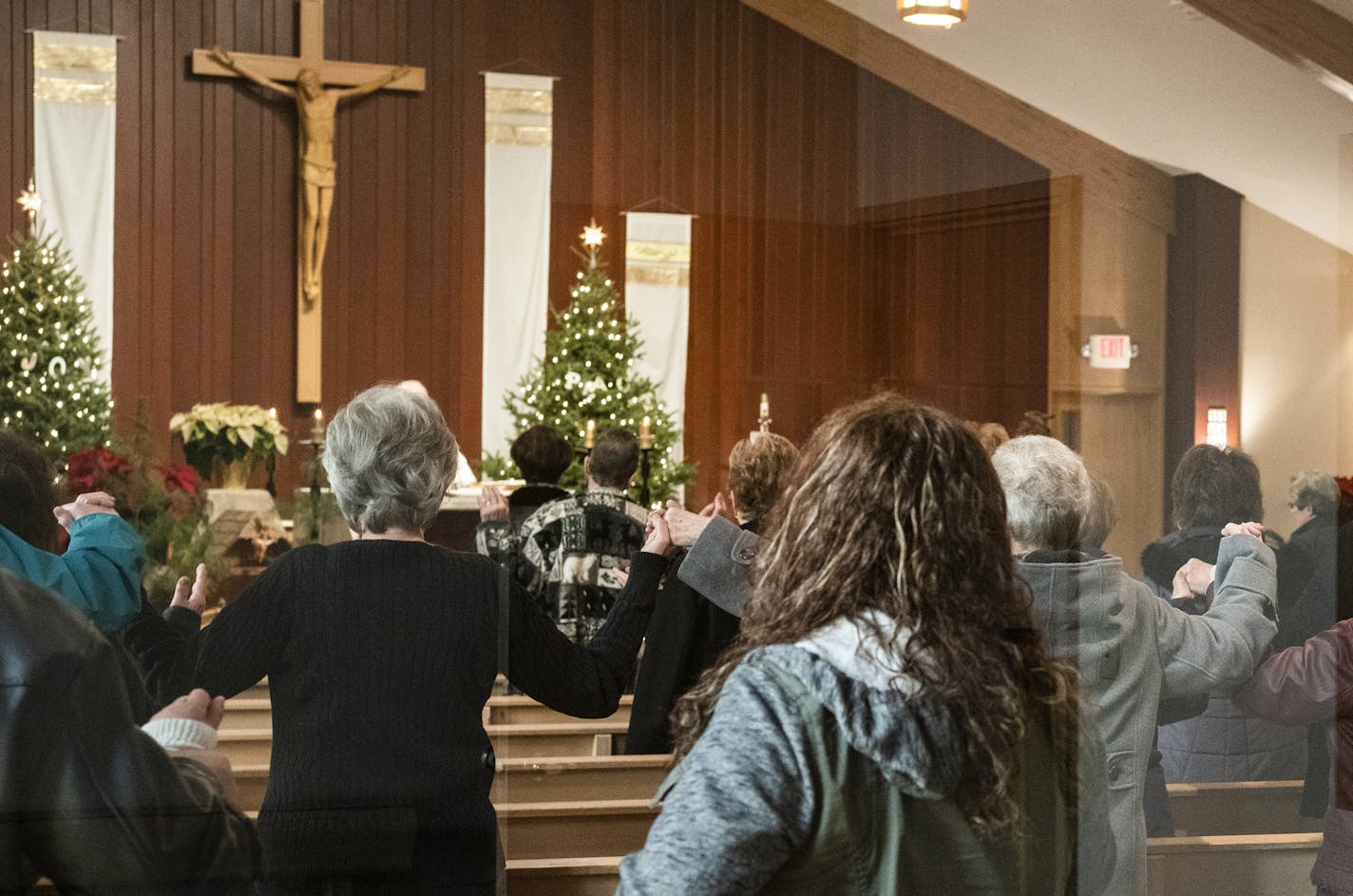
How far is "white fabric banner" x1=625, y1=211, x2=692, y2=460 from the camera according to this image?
33.9 feet

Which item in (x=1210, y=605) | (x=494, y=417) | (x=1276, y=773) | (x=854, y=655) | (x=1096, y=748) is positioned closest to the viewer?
(x=854, y=655)

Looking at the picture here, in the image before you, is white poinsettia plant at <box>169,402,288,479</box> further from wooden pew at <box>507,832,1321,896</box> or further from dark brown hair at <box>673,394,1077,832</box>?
dark brown hair at <box>673,394,1077,832</box>

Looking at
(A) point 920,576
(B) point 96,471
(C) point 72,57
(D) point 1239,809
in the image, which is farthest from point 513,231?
(A) point 920,576

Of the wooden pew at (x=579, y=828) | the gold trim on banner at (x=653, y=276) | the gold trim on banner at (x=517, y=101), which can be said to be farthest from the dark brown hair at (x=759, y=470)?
the gold trim on banner at (x=517, y=101)

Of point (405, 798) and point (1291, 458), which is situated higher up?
point (1291, 458)

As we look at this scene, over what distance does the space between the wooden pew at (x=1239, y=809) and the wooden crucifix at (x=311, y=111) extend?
752cm

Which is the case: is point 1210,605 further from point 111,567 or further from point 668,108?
point 668,108

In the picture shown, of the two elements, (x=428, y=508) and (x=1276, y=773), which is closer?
(x=428, y=508)

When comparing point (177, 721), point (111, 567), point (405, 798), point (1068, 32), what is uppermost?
point (1068, 32)

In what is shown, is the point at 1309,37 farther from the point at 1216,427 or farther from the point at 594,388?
the point at 594,388

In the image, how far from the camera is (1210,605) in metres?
2.97

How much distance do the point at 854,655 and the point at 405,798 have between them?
1027 millimetres

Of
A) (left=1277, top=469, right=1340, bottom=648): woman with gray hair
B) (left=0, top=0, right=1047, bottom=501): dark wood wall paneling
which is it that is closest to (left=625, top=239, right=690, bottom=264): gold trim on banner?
(left=0, top=0, right=1047, bottom=501): dark wood wall paneling

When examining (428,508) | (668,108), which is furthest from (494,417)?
(428,508)
